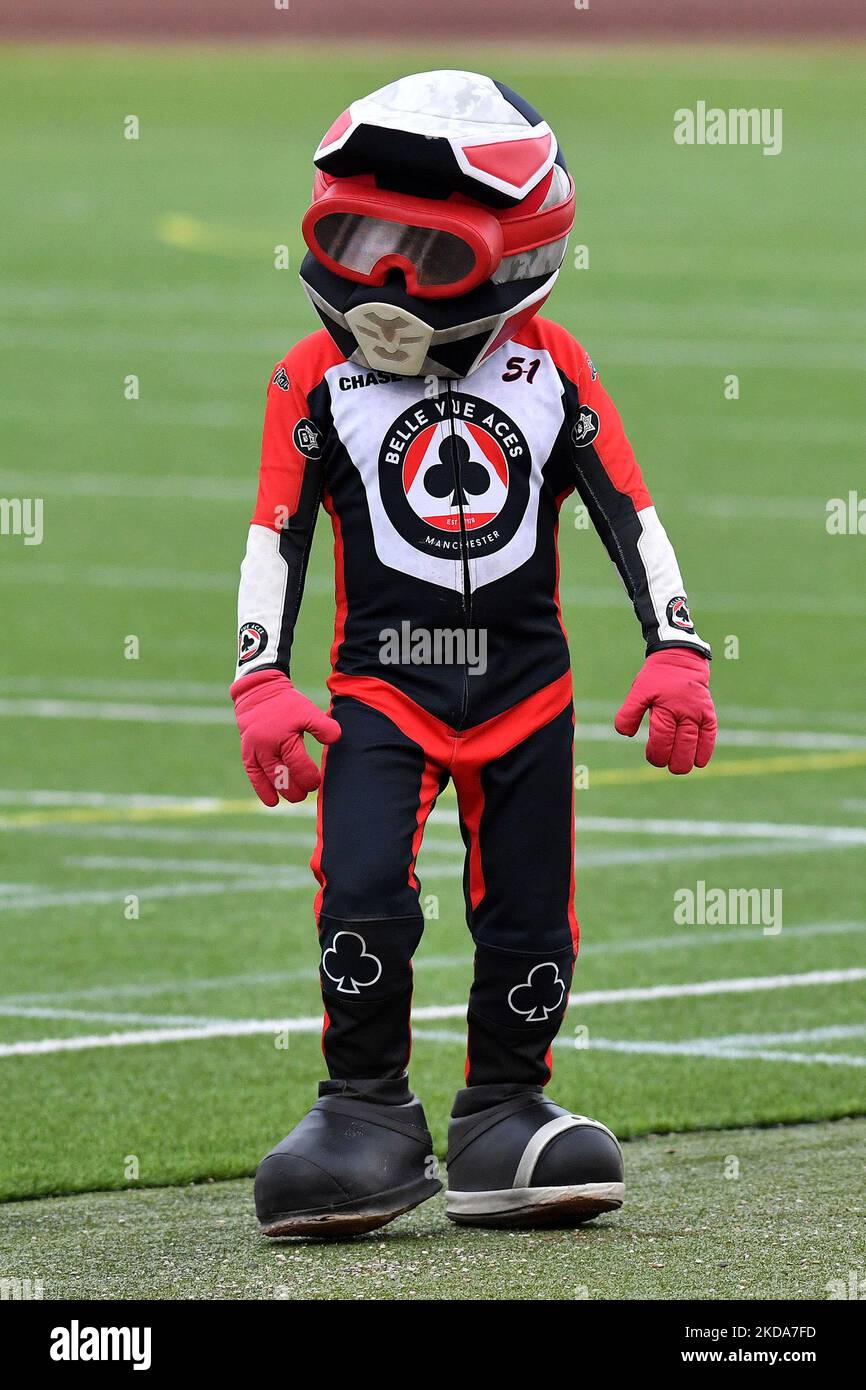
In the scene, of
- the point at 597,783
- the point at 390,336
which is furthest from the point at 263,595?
the point at 597,783

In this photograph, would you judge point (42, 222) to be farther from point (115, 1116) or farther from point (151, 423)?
point (115, 1116)

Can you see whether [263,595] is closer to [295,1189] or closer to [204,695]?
[295,1189]

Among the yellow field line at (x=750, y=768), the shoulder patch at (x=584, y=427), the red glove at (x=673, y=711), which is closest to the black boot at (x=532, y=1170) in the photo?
the red glove at (x=673, y=711)

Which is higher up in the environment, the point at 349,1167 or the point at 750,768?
the point at 750,768

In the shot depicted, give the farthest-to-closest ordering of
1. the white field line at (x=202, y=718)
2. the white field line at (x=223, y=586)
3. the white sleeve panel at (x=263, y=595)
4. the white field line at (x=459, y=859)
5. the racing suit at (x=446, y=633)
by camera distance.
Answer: the white field line at (x=223, y=586) → the white field line at (x=202, y=718) → the white field line at (x=459, y=859) → the white sleeve panel at (x=263, y=595) → the racing suit at (x=446, y=633)

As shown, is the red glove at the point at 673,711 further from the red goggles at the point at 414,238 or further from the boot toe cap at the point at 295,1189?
the boot toe cap at the point at 295,1189

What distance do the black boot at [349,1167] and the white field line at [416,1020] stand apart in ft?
Result: 6.00

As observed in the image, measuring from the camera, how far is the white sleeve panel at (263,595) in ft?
17.1

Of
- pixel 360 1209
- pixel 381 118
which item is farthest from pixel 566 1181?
pixel 381 118

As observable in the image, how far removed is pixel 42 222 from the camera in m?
31.5

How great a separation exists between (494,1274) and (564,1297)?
214mm

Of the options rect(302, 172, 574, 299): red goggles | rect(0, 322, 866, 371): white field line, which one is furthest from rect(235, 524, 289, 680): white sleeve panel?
rect(0, 322, 866, 371): white field line

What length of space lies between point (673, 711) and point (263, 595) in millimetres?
842

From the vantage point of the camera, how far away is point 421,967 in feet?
25.9
